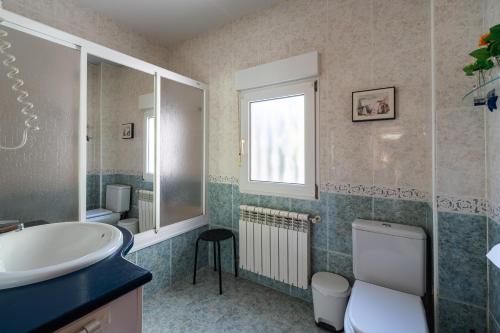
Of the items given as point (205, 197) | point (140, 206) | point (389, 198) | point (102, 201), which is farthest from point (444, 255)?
point (102, 201)

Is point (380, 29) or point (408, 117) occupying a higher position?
point (380, 29)

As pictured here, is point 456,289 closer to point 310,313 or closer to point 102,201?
point 310,313

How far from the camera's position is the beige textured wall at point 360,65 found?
4.83 feet

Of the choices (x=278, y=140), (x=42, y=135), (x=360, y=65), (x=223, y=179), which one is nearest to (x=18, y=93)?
(x=42, y=135)

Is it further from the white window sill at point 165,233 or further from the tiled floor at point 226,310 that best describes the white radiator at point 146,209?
the tiled floor at point 226,310

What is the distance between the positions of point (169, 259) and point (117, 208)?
660mm

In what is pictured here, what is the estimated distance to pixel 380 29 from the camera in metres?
1.58

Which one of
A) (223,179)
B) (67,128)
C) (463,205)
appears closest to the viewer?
(463,205)

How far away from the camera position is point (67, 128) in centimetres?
145

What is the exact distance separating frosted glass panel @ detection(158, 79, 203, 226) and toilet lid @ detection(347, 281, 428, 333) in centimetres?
162

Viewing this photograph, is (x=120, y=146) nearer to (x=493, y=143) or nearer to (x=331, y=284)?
(x=331, y=284)

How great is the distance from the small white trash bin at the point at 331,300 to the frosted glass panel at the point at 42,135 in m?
1.75

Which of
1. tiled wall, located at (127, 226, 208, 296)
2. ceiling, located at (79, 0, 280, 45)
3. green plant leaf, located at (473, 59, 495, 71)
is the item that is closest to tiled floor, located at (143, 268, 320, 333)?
tiled wall, located at (127, 226, 208, 296)

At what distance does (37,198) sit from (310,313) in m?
2.02
